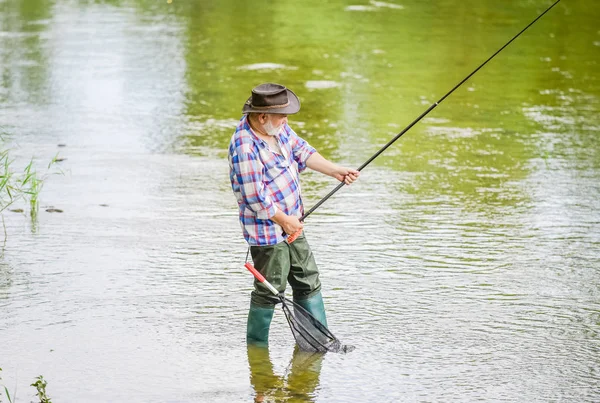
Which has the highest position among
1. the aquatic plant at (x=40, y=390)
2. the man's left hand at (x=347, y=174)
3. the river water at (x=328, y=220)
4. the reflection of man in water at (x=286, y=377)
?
the man's left hand at (x=347, y=174)

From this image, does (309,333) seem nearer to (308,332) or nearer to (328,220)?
(308,332)

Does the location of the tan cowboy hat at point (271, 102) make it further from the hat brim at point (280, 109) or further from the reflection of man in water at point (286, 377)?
the reflection of man in water at point (286, 377)

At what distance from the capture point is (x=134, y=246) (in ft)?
24.1

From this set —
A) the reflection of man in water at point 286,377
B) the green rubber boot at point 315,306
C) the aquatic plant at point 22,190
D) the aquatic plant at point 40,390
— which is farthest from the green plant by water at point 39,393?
the aquatic plant at point 22,190

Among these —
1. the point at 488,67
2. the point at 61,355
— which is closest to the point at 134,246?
the point at 61,355

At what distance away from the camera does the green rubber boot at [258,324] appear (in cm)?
564

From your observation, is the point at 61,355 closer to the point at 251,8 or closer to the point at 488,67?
the point at 488,67

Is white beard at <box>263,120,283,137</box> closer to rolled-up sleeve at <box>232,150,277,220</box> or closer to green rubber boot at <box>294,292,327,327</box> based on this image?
rolled-up sleeve at <box>232,150,277,220</box>

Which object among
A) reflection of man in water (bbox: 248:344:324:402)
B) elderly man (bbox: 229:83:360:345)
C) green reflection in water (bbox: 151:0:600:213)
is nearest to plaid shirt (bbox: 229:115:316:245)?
elderly man (bbox: 229:83:360:345)

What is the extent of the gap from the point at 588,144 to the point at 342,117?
93.2 inches

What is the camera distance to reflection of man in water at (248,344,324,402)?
5.14 meters

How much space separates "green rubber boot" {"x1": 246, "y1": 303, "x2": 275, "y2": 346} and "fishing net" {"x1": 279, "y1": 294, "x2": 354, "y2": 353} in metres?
0.10

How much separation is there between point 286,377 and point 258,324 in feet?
1.31

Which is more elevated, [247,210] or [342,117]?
[247,210]
